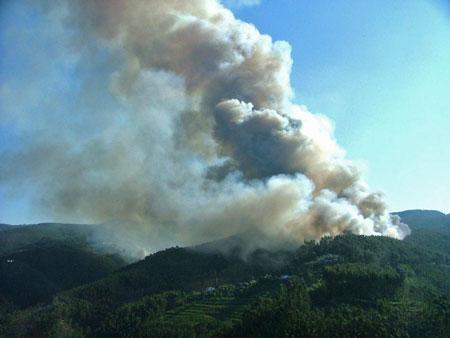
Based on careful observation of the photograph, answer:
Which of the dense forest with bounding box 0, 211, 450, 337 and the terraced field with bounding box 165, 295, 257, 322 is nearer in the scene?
the dense forest with bounding box 0, 211, 450, 337

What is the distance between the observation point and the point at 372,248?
15525 centimetres

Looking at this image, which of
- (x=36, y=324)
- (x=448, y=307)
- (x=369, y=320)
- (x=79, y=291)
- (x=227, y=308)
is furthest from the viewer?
(x=79, y=291)

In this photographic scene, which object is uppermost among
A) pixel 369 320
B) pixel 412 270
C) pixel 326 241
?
pixel 326 241

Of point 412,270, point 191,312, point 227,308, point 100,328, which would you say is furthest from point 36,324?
point 412,270

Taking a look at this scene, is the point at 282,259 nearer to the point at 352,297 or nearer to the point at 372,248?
the point at 372,248

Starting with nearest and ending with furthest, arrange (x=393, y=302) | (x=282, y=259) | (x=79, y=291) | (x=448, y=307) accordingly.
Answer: (x=448, y=307) → (x=393, y=302) → (x=282, y=259) → (x=79, y=291)

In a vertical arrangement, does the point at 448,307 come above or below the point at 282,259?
below

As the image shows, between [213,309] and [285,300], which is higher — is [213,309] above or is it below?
below

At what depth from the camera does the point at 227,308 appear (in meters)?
139

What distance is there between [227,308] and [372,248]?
53.7 meters

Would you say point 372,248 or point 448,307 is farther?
point 372,248

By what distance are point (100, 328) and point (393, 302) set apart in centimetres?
9666

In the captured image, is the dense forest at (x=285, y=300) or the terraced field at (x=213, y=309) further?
the terraced field at (x=213, y=309)

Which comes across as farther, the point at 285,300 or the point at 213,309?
the point at 213,309
